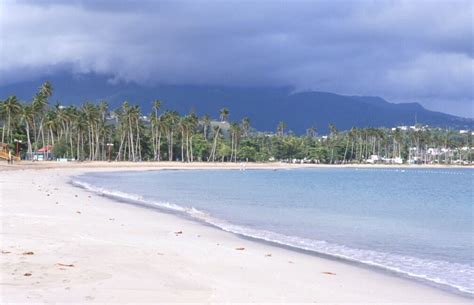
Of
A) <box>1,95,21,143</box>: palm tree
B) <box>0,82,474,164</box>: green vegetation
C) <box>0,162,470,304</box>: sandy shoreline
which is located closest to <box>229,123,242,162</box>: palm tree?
<box>0,82,474,164</box>: green vegetation

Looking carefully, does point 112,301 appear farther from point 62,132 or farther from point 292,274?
point 62,132

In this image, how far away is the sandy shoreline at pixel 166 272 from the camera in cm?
838

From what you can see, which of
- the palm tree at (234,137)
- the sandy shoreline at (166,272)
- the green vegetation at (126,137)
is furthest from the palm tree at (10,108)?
the sandy shoreline at (166,272)

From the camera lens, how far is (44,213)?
19094 mm

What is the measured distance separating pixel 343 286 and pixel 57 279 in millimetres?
4773

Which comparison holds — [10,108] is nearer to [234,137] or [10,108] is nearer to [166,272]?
[234,137]

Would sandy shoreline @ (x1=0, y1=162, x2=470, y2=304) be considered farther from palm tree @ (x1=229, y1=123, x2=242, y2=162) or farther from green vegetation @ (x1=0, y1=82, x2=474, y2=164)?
palm tree @ (x1=229, y1=123, x2=242, y2=162)

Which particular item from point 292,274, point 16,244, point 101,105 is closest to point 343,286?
point 292,274

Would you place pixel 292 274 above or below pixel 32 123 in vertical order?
below

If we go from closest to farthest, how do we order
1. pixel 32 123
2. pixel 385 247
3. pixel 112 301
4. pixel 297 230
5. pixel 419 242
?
pixel 112 301, pixel 385 247, pixel 419 242, pixel 297 230, pixel 32 123

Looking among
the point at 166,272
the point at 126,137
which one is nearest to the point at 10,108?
the point at 126,137

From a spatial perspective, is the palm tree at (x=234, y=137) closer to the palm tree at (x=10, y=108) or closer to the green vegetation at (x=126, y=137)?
the green vegetation at (x=126, y=137)

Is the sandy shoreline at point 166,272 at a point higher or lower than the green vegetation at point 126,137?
lower

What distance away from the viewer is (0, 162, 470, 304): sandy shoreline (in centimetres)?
838
